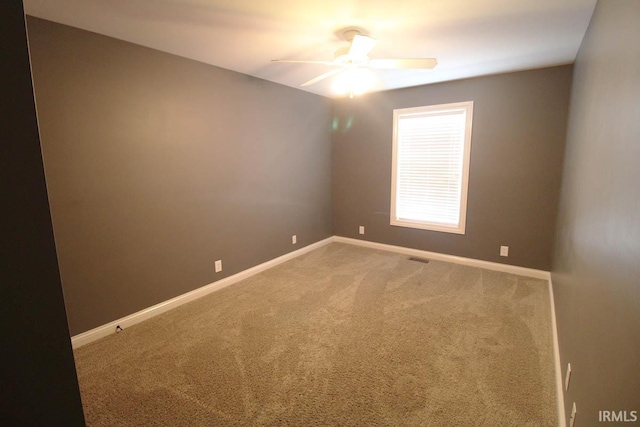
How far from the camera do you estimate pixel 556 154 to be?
3277 millimetres

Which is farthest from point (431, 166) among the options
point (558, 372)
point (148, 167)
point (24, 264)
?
point (24, 264)

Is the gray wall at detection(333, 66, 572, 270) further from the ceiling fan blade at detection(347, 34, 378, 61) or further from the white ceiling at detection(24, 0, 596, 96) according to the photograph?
the ceiling fan blade at detection(347, 34, 378, 61)

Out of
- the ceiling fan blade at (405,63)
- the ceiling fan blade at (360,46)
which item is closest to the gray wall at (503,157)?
the ceiling fan blade at (405,63)

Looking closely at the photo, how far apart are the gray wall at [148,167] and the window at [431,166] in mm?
1652

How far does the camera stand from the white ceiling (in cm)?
191

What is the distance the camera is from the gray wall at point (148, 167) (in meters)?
2.21

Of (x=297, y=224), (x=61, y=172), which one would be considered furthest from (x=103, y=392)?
(x=297, y=224)

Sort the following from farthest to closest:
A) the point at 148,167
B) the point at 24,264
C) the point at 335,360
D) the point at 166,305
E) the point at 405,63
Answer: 1. the point at 166,305
2. the point at 148,167
3. the point at 405,63
4. the point at 335,360
5. the point at 24,264

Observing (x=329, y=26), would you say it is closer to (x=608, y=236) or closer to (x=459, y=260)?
(x=608, y=236)

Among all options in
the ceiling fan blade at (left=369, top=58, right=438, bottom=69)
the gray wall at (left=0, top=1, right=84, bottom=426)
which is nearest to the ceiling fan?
the ceiling fan blade at (left=369, top=58, right=438, bottom=69)

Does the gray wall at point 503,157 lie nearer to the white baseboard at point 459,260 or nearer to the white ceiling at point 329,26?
the white baseboard at point 459,260

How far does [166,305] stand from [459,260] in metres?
3.57

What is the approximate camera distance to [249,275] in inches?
145

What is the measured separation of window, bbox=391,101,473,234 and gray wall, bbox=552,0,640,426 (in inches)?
77.1
